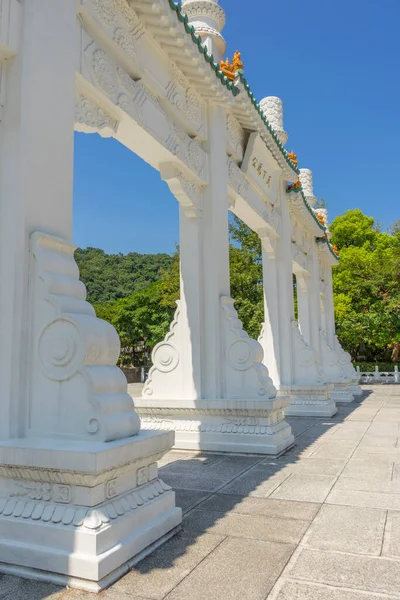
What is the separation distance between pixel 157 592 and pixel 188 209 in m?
4.66

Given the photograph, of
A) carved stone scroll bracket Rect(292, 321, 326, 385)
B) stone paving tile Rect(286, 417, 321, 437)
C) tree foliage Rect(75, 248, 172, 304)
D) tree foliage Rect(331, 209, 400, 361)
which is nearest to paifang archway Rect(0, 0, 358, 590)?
stone paving tile Rect(286, 417, 321, 437)

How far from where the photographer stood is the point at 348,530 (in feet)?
10.0

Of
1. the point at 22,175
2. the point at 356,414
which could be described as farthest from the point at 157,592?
the point at 356,414

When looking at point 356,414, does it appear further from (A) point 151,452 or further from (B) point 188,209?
(A) point 151,452

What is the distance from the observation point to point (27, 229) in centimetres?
301

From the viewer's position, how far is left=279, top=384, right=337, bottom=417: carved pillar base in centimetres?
912

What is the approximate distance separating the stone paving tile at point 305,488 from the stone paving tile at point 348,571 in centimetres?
113

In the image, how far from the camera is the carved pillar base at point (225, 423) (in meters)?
5.52

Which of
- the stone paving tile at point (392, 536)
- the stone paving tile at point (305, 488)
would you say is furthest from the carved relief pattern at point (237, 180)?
the stone paving tile at point (392, 536)

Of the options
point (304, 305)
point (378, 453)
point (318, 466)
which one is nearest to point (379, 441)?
point (378, 453)

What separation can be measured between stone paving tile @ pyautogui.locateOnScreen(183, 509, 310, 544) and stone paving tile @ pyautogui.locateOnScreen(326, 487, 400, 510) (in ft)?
2.03

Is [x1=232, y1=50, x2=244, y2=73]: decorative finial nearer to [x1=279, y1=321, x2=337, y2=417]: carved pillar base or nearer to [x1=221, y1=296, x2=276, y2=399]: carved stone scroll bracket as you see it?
[x1=221, y1=296, x2=276, y2=399]: carved stone scroll bracket

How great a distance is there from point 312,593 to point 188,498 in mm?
1710

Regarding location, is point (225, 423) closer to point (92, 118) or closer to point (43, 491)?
point (43, 491)
